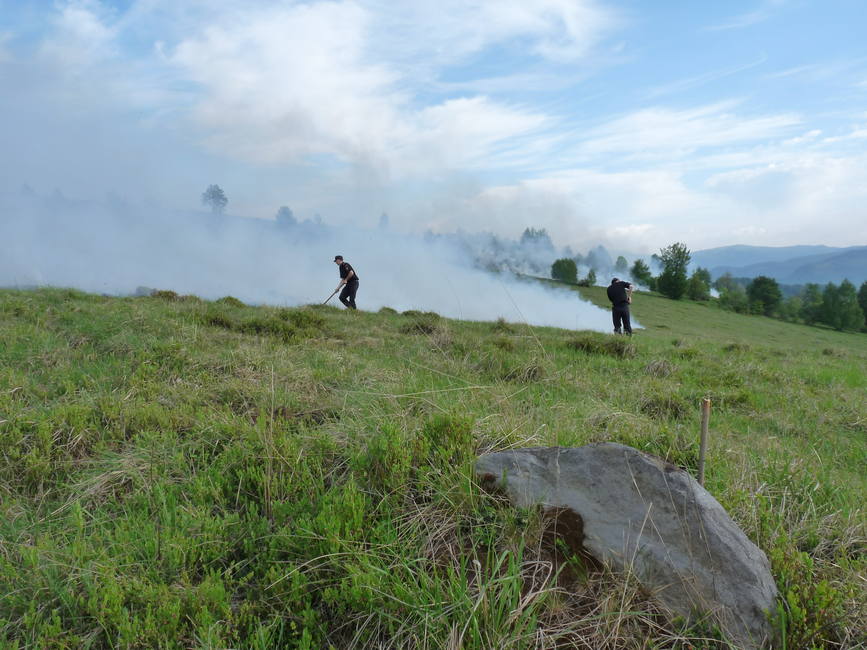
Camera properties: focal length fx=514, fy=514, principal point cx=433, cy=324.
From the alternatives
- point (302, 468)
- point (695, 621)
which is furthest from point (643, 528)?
point (302, 468)

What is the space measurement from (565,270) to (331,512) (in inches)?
3705

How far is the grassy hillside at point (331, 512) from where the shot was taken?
262cm

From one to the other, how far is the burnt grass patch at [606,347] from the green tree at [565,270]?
80.9 m

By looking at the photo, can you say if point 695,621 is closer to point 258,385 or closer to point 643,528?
point 643,528

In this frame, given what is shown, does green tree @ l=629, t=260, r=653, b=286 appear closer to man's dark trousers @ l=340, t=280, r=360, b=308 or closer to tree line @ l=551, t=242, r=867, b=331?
tree line @ l=551, t=242, r=867, b=331

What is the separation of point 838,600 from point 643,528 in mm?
965

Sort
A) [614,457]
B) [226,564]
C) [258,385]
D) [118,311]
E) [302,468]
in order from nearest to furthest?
[226,564] → [614,457] → [302,468] → [258,385] → [118,311]

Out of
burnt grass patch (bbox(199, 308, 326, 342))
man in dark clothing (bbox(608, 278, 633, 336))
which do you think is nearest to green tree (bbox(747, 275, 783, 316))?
man in dark clothing (bbox(608, 278, 633, 336))

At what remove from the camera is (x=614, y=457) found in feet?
11.4

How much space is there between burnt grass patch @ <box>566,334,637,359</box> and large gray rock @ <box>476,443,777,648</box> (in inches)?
343

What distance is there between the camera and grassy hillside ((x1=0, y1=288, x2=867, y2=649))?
2615 millimetres

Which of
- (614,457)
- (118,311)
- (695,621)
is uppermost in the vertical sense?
(118,311)

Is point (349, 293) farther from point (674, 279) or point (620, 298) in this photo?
point (674, 279)

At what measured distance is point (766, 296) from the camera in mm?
81312
